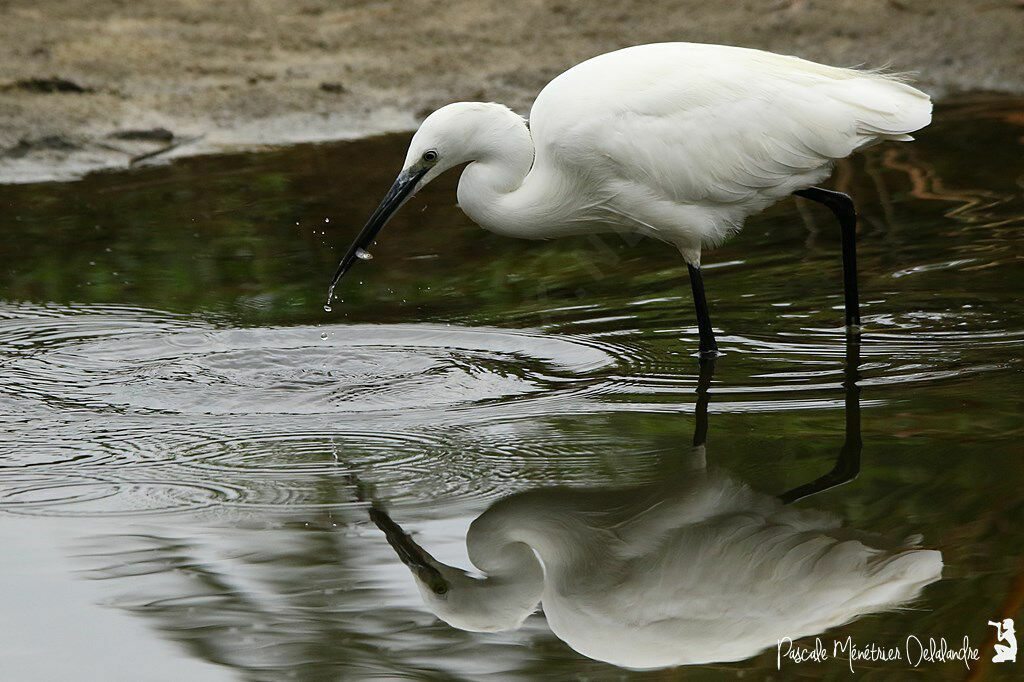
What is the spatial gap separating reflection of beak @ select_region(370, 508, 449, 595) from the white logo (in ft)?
4.32

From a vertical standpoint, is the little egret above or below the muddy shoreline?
below

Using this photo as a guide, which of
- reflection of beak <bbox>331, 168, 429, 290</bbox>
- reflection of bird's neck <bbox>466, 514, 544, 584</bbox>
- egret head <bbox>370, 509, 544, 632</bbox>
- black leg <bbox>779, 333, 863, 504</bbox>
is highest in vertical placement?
reflection of beak <bbox>331, 168, 429, 290</bbox>

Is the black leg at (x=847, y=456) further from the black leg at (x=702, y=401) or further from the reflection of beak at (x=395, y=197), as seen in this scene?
the reflection of beak at (x=395, y=197)

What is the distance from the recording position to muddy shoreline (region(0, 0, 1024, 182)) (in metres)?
9.32

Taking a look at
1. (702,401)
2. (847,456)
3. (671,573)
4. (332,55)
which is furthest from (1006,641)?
(332,55)

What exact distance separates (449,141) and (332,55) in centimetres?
506

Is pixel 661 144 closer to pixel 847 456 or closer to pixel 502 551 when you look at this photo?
pixel 847 456

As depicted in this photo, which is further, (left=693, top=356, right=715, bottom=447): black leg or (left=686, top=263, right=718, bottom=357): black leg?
(left=686, top=263, right=718, bottom=357): black leg

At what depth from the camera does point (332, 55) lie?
10195 mm

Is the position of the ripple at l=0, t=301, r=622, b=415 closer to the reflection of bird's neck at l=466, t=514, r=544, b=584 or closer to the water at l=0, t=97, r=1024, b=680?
the water at l=0, t=97, r=1024, b=680

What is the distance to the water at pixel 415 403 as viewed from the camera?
3.55m

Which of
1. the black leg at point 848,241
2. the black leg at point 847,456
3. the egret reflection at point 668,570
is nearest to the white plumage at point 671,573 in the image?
the egret reflection at point 668,570

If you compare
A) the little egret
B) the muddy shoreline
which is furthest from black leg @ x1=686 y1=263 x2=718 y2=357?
the muddy shoreline

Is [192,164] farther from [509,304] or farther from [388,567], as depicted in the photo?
[388,567]
